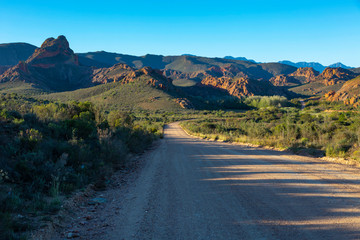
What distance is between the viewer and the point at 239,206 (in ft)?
16.0

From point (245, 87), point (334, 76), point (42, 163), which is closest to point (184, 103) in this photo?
point (245, 87)

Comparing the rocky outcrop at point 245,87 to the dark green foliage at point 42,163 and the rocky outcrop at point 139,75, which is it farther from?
the dark green foliage at point 42,163

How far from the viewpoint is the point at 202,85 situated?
509ft

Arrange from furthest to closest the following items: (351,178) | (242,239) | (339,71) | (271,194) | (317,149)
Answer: (339,71)
(317,149)
(351,178)
(271,194)
(242,239)

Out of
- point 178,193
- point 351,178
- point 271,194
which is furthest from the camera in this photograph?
point 351,178

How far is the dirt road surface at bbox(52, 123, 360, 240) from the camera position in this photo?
3.81 m

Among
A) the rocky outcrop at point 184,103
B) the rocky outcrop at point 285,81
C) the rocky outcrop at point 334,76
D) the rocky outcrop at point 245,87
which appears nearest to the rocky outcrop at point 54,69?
the rocky outcrop at point 184,103

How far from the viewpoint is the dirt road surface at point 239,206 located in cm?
381

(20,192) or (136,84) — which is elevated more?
(136,84)

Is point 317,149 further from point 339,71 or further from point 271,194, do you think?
point 339,71

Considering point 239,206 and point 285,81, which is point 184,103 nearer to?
point 239,206

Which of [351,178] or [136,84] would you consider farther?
[136,84]

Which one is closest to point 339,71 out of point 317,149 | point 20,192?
point 317,149

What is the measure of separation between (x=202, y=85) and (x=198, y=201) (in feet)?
500
